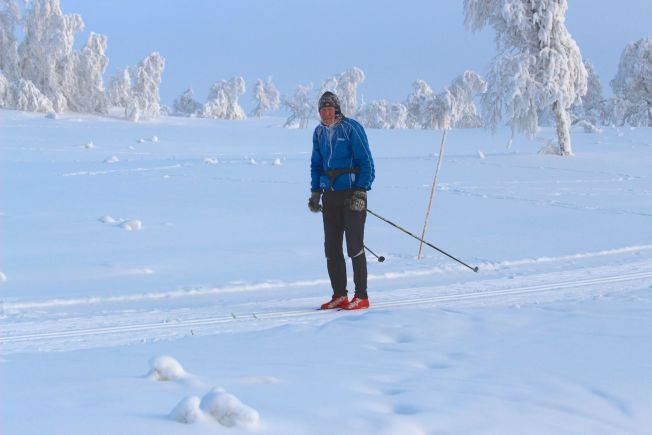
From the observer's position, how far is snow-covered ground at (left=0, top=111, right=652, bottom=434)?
2.81m

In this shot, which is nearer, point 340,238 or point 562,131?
point 340,238

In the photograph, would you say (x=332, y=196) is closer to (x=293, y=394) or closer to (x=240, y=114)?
(x=293, y=394)

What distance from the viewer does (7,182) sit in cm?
1530

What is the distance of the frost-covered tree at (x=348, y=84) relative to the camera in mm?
62219

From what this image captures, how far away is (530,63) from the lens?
2142 centimetres

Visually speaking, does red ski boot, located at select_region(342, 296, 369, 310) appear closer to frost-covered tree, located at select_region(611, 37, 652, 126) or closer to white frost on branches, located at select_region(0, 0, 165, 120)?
white frost on branches, located at select_region(0, 0, 165, 120)

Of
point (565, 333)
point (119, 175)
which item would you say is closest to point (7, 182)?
point (119, 175)

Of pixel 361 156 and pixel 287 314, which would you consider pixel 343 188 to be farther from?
pixel 287 314

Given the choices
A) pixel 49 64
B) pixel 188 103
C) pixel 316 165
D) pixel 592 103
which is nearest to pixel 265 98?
pixel 188 103

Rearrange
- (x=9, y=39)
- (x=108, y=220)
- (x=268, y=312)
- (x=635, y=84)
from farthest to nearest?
(x=635, y=84) < (x=9, y=39) < (x=108, y=220) < (x=268, y=312)

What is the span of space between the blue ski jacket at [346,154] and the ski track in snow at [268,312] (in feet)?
3.51

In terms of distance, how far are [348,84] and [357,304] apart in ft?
190

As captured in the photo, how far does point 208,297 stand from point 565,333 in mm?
3596

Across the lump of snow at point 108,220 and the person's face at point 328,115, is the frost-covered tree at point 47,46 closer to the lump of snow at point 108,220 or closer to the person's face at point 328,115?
the lump of snow at point 108,220
